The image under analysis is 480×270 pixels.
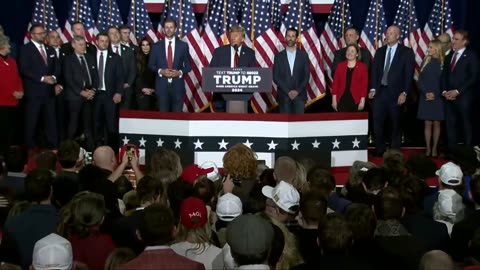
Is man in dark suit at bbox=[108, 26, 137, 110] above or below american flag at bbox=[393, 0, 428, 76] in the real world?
below

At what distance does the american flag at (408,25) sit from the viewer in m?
15.1

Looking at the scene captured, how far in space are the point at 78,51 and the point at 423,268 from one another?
9.11 metres

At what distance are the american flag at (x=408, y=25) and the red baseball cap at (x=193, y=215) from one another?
10.1 meters

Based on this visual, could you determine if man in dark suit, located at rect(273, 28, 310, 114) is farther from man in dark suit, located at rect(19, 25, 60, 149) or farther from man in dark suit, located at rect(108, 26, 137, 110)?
man in dark suit, located at rect(19, 25, 60, 149)

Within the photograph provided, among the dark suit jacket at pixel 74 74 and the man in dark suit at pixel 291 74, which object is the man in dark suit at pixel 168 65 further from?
the man in dark suit at pixel 291 74

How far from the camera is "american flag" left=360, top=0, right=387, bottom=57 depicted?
15.1m

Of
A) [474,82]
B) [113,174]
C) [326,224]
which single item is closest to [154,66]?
[474,82]

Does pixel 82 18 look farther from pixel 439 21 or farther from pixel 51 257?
pixel 51 257

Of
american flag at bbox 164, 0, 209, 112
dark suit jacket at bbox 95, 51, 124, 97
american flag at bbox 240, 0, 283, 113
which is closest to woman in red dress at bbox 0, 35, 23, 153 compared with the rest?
dark suit jacket at bbox 95, 51, 124, 97

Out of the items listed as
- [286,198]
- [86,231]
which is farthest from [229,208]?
[86,231]

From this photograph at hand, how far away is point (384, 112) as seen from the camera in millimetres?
13281

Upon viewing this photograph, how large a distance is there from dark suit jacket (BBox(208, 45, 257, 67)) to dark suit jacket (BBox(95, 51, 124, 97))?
50.4 inches

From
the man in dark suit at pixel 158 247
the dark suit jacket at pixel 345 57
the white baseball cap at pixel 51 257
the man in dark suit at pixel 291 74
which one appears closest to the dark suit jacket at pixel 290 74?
the man in dark suit at pixel 291 74

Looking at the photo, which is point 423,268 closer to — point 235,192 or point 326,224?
point 326,224
